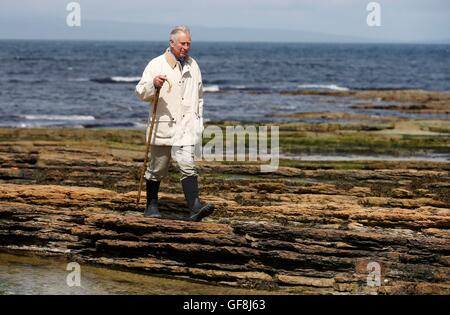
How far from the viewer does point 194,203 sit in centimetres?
1076

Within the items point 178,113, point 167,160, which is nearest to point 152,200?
point 167,160

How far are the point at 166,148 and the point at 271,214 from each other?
6.07 feet

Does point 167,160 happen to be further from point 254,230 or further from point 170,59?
point 254,230

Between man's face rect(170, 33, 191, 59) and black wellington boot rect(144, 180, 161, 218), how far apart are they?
1.86 m

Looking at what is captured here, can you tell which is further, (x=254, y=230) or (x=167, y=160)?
(x=167, y=160)

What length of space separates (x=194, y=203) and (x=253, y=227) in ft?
3.05

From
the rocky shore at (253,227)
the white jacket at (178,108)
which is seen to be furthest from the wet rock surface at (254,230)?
the white jacket at (178,108)

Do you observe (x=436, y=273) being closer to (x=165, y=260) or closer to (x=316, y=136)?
(x=165, y=260)

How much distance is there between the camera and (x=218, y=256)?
1021 cm

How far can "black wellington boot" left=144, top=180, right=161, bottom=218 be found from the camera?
11.0 m

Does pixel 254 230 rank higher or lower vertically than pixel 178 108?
lower

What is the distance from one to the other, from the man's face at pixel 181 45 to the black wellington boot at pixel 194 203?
1.66 metres

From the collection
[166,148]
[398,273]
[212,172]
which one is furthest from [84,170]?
[398,273]
